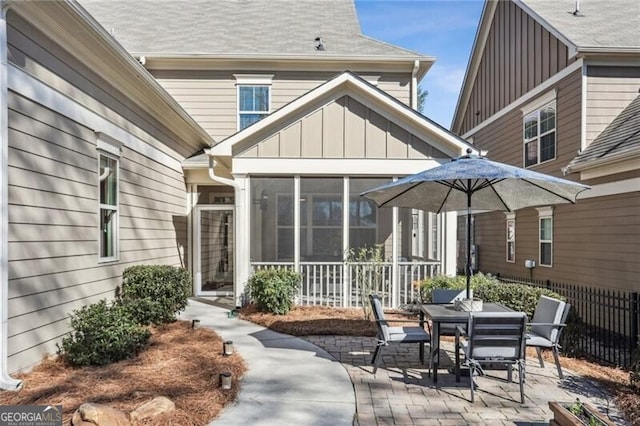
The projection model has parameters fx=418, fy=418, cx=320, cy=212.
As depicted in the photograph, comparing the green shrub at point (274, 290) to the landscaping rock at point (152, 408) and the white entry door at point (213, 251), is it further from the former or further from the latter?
the landscaping rock at point (152, 408)

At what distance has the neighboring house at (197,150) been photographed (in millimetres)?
4824

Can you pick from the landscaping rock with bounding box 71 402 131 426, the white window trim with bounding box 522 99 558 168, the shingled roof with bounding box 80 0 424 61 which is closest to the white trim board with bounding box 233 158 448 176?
the white window trim with bounding box 522 99 558 168

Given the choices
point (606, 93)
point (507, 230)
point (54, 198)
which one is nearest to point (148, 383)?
point (54, 198)

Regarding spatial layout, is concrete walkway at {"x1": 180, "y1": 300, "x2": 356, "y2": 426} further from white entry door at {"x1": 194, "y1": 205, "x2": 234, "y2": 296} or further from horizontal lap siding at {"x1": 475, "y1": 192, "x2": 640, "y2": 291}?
horizontal lap siding at {"x1": 475, "y1": 192, "x2": 640, "y2": 291}

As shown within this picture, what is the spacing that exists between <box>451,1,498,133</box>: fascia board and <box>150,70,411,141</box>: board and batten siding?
4.87m

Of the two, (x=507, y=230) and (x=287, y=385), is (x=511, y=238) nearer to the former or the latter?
(x=507, y=230)

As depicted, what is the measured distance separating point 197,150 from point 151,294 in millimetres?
5365

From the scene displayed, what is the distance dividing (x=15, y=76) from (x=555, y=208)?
11.3 m

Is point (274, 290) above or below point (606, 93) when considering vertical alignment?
below

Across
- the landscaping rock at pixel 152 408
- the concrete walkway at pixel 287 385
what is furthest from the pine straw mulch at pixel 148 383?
the concrete walkway at pixel 287 385

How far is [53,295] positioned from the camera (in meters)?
5.18

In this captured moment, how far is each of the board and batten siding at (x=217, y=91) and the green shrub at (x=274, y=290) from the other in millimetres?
5412

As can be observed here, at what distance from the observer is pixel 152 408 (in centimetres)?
351

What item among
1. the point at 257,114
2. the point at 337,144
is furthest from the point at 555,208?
the point at 257,114
